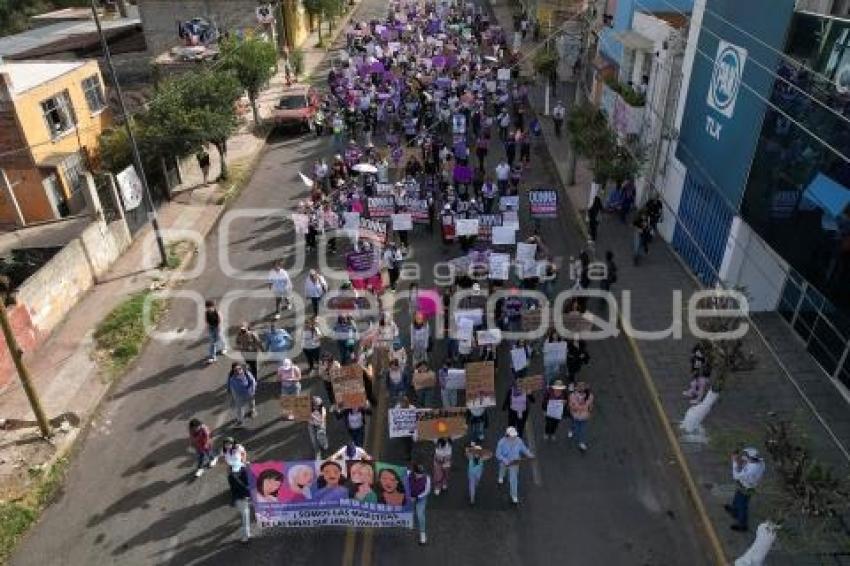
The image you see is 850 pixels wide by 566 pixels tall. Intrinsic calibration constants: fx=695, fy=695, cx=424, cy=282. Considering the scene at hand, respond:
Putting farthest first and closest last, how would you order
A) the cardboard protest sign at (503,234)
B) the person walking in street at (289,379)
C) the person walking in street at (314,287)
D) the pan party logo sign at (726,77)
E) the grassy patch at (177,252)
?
the grassy patch at (177,252) → the cardboard protest sign at (503,234) → the person walking in street at (314,287) → the pan party logo sign at (726,77) → the person walking in street at (289,379)

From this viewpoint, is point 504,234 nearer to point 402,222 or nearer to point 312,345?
point 402,222

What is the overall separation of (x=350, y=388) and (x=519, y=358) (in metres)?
3.37

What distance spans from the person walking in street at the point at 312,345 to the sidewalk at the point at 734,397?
280 inches

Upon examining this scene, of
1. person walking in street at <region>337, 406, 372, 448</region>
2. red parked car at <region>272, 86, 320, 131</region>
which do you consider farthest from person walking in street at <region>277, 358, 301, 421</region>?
red parked car at <region>272, 86, 320, 131</region>

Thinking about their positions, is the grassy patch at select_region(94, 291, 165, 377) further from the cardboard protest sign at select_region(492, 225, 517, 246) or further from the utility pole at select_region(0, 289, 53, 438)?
the cardboard protest sign at select_region(492, 225, 517, 246)

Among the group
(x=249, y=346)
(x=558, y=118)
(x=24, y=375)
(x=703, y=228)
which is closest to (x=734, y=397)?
(x=703, y=228)

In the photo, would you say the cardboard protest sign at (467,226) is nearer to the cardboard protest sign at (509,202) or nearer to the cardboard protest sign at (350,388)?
the cardboard protest sign at (509,202)

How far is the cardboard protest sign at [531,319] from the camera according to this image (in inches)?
598

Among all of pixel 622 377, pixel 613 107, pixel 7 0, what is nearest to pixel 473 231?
pixel 622 377

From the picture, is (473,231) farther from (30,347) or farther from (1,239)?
(1,239)

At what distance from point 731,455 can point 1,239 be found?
2201cm

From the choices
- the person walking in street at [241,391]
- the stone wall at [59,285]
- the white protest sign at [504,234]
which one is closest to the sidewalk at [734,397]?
the white protest sign at [504,234]

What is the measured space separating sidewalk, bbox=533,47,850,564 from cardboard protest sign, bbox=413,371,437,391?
474 centimetres

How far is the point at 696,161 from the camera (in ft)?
59.7
